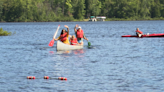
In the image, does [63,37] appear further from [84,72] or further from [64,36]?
[84,72]

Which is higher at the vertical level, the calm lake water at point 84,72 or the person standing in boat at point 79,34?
the person standing in boat at point 79,34

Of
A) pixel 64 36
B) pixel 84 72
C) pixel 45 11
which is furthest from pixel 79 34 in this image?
pixel 45 11

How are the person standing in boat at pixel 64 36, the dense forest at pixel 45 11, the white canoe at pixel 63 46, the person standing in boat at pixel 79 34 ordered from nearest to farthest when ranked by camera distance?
1. the person standing in boat at pixel 64 36
2. the white canoe at pixel 63 46
3. the person standing in boat at pixel 79 34
4. the dense forest at pixel 45 11

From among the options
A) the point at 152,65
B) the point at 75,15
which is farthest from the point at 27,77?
the point at 75,15

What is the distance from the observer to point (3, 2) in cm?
18588

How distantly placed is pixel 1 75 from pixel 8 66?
3.54 m

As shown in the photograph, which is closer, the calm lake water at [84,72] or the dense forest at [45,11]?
the calm lake water at [84,72]

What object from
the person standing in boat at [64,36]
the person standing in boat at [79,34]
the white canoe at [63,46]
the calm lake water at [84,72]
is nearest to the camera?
the calm lake water at [84,72]

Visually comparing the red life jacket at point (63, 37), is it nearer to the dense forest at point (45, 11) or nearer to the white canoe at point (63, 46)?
the white canoe at point (63, 46)

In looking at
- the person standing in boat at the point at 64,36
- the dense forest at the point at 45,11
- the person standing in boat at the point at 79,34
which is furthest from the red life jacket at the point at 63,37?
the dense forest at the point at 45,11

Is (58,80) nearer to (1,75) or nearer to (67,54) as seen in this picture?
(1,75)

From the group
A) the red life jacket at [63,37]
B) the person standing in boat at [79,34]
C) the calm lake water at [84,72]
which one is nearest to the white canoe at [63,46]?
the red life jacket at [63,37]

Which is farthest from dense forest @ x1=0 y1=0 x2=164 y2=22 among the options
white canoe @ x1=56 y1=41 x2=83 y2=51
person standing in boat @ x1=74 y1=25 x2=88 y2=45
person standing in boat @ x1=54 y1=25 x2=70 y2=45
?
person standing in boat @ x1=54 y1=25 x2=70 y2=45

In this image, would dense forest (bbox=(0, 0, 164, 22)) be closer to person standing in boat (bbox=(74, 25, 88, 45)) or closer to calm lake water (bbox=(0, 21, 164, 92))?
person standing in boat (bbox=(74, 25, 88, 45))
